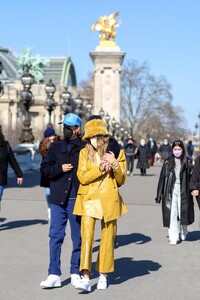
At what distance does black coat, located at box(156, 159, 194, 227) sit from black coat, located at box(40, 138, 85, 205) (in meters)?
3.33

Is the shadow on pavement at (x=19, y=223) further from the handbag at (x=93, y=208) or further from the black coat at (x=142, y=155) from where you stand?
the black coat at (x=142, y=155)

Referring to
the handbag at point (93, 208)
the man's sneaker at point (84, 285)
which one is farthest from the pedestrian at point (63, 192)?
the handbag at point (93, 208)

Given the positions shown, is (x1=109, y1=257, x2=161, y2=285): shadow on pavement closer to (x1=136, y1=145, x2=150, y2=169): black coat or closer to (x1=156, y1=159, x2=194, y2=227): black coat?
(x1=156, y1=159, x2=194, y2=227): black coat

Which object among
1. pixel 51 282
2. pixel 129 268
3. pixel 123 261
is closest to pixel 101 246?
pixel 51 282

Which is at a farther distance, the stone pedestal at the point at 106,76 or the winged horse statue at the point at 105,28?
the winged horse statue at the point at 105,28

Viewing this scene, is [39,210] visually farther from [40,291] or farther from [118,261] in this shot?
[40,291]

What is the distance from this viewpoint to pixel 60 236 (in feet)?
22.3

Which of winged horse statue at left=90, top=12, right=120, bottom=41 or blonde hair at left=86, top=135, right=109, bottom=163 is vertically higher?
winged horse statue at left=90, top=12, right=120, bottom=41

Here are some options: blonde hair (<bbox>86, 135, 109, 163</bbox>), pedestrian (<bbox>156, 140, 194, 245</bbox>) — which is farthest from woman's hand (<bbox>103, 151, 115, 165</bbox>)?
pedestrian (<bbox>156, 140, 194, 245</bbox>)

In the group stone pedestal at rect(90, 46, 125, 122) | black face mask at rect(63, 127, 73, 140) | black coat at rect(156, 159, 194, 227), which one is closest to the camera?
black face mask at rect(63, 127, 73, 140)

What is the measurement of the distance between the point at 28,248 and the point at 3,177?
6.09ft

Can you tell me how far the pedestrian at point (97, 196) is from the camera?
6.50 meters

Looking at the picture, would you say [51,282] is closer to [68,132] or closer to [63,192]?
[63,192]

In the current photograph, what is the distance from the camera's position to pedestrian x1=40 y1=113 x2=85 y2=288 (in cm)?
678
